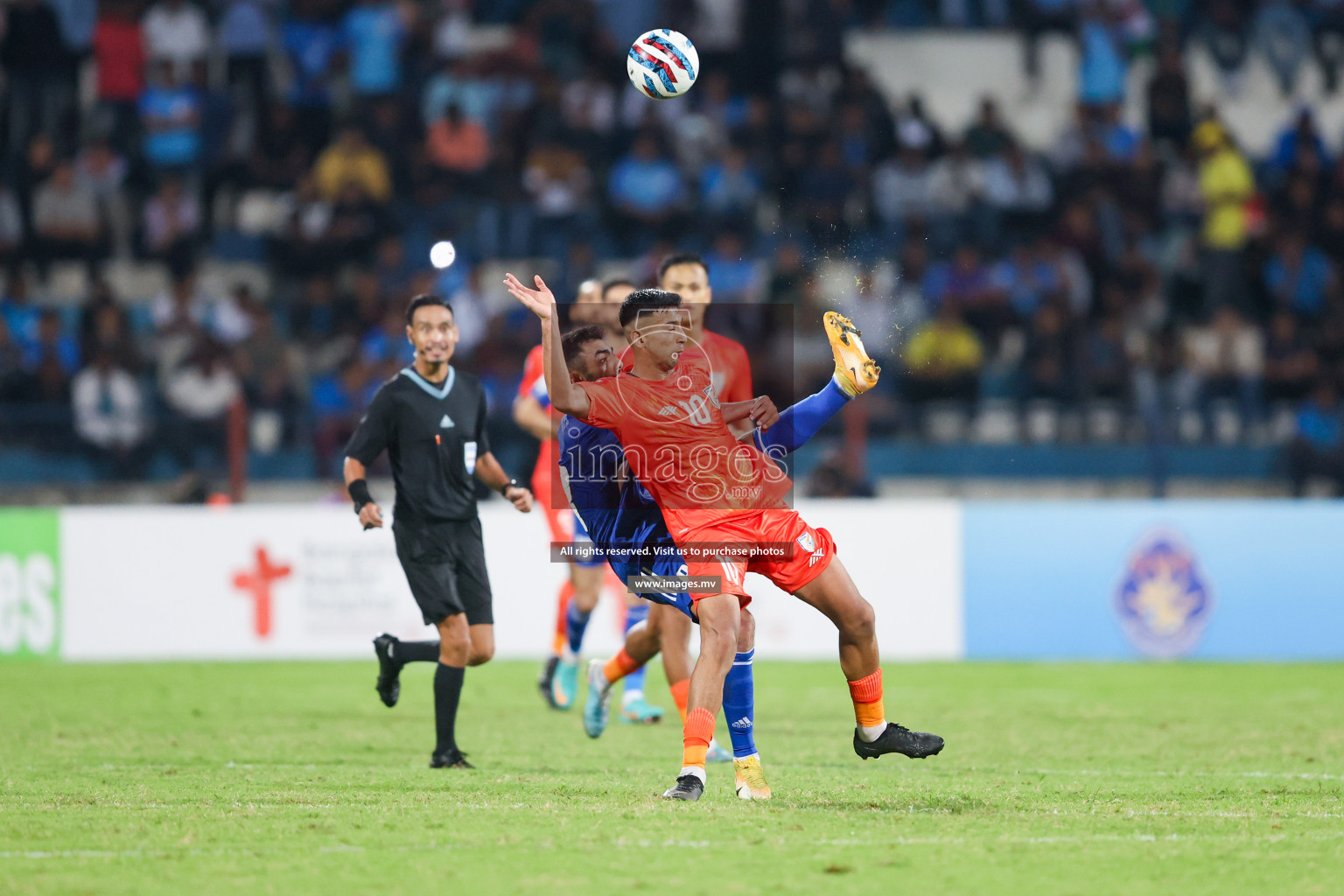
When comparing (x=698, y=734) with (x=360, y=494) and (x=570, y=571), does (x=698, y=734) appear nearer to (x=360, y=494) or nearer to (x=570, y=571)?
(x=360, y=494)

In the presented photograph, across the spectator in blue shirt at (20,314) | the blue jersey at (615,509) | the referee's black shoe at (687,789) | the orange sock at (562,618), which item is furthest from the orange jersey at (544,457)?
the spectator in blue shirt at (20,314)

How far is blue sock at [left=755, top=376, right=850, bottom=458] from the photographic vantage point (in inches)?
296

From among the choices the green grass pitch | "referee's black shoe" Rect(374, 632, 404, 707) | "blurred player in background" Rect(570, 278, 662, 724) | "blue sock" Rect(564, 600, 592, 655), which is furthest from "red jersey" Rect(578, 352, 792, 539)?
"blue sock" Rect(564, 600, 592, 655)

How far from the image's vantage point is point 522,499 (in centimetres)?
894

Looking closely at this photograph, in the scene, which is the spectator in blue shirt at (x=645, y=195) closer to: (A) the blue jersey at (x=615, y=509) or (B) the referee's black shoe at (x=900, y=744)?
(A) the blue jersey at (x=615, y=509)

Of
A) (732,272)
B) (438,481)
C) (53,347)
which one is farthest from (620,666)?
(53,347)

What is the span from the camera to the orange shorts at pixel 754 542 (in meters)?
7.23

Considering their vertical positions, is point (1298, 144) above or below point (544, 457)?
above

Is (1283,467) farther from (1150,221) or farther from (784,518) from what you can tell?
(784,518)

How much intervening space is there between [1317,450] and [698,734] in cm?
1159

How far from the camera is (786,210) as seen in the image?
19.4 m

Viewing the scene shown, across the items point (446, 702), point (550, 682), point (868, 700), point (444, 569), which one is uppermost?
point (444, 569)

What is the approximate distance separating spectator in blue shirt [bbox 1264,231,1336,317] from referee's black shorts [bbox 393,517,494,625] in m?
13.3

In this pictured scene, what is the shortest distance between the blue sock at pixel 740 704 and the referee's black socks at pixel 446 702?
5.88 ft
